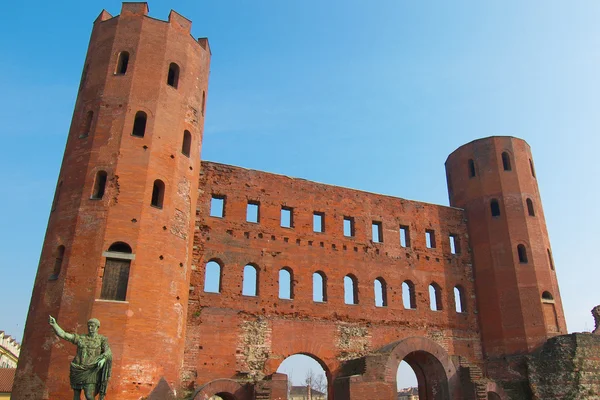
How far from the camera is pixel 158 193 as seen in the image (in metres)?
16.6

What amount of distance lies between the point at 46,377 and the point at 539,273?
62.8 ft

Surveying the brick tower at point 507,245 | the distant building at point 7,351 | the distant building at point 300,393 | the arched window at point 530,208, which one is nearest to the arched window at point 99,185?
the brick tower at point 507,245

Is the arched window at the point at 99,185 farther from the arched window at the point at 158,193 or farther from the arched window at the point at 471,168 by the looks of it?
the arched window at the point at 471,168

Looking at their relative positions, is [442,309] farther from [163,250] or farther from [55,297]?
[55,297]

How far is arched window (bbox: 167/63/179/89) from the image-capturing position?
18.5 m

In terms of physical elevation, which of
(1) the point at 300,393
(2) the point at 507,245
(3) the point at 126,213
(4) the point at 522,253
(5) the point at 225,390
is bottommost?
(5) the point at 225,390

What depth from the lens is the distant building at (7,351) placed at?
1760 inches

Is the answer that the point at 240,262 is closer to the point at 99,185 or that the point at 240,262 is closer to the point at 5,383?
the point at 99,185

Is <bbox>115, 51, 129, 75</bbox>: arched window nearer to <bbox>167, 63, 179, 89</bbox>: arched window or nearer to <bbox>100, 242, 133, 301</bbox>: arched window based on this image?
<bbox>167, 63, 179, 89</bbox>: arched window

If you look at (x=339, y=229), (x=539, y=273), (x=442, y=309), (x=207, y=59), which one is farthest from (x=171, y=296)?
(x=539, y=273)

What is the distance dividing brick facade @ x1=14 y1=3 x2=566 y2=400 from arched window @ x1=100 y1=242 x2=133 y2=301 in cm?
5

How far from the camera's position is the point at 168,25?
1883 cm

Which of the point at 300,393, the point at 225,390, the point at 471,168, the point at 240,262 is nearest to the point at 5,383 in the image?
the point at 240,262

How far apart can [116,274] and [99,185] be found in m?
3.05
